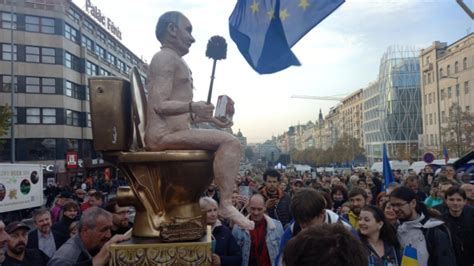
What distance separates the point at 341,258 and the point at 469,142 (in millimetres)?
44581

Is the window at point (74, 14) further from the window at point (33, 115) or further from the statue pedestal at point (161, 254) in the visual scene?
the statue pedestal at point (161, 254)

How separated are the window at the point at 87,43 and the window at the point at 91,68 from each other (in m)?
1.81

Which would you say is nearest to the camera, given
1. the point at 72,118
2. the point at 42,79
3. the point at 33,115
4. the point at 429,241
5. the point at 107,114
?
the point at 107,114

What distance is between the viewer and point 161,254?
257 centimetres

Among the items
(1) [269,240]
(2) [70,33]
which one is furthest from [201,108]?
(2) [70,33]

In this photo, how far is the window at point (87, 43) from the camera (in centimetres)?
4757

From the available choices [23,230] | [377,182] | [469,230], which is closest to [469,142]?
[377,182]

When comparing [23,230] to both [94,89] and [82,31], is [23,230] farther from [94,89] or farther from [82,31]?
[82,31]

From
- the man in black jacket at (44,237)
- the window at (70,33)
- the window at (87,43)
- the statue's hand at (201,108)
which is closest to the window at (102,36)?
the window at (87,43)

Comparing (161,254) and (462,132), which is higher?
(462,132)

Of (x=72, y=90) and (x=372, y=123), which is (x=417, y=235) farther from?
(x=372, y=123)

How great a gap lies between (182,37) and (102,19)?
56.1 meters

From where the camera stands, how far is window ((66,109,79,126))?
145 ft

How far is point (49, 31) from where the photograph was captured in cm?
4172
